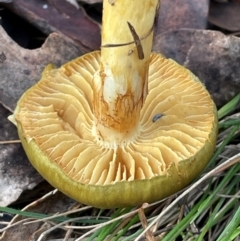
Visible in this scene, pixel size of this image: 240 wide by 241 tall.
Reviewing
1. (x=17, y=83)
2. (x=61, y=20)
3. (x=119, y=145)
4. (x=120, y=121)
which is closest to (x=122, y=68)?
(x=120, y=121)

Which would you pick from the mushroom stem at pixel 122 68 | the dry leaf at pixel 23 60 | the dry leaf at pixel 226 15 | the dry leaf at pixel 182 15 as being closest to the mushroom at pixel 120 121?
the mushroom stem at pixel 122 68

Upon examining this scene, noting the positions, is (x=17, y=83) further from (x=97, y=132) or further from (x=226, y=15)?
(x=226, y=15)

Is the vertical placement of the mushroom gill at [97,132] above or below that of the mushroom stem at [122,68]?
below

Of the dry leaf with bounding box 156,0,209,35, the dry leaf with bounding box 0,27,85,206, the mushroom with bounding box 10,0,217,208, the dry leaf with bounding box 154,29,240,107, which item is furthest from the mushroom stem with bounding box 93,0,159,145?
the dry leaf with bounding box 156,0,209,35

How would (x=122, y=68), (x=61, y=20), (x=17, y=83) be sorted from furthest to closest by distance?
1. (x=61, y=20)
2. (x=17, y=83)
3. (x=122, y=68)

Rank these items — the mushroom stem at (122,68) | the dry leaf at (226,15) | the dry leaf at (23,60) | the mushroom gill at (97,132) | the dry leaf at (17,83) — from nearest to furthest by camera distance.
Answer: the mushroom stem at (122,68) → the mushroom gill at (97,132) → the dry leaf at (17,83) → the dry leaf at (23,60) → the dry leaf at (226,15)

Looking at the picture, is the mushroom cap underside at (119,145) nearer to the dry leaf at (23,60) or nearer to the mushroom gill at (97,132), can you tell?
the mushroom gill at (97,132)
